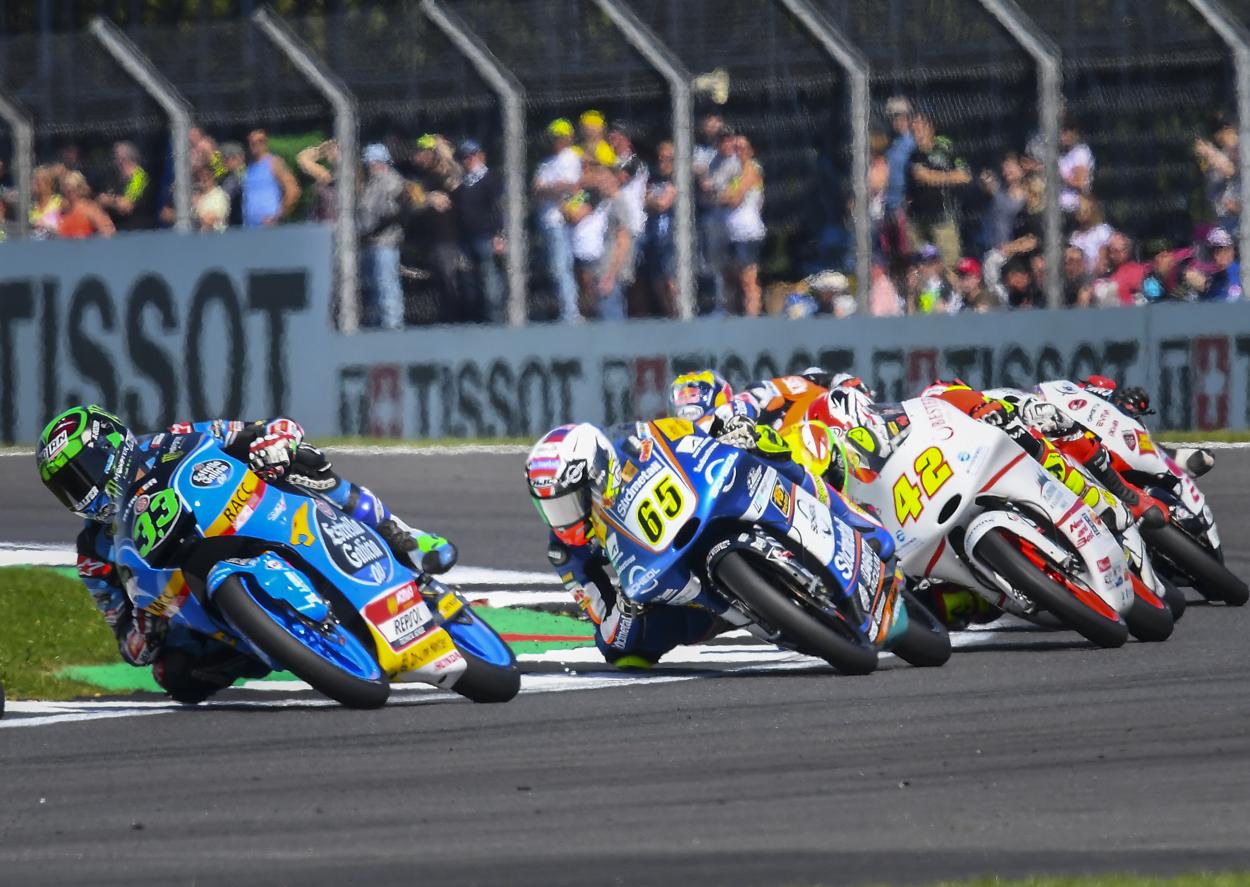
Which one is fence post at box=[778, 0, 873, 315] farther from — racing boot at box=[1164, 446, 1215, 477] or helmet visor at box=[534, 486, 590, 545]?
helmet visor at box=[534, 486, 590, 545]

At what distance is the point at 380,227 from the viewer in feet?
59.6

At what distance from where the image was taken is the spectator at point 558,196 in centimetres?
1762

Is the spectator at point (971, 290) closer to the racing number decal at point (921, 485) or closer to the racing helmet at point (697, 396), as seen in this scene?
the racing helmet at point (697, 396)

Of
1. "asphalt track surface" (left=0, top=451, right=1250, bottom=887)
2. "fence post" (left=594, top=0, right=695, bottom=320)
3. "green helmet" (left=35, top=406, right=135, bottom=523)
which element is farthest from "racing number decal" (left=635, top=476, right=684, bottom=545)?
"fence post" (left=594, top=0, right=695, bottom=320)

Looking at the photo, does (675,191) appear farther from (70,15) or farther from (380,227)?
(70,15)

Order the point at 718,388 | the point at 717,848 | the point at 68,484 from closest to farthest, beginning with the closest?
the point at 717,848
the point at 68,484
the point at 718,388

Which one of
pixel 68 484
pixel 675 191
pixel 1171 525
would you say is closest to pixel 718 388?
pixel 1171 525

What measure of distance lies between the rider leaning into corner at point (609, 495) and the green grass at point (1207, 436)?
22.3 ft

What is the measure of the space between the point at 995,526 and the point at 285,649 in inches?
117

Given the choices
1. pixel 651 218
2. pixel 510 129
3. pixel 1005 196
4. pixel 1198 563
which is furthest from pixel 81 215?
pixel 1198 563

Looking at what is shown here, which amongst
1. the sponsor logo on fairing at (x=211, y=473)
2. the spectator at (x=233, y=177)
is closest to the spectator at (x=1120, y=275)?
the spectator at (x=233, y=177)

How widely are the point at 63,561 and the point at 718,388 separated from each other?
14.3ft

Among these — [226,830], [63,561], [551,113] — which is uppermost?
[551,113]

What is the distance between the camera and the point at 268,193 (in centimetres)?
1855
